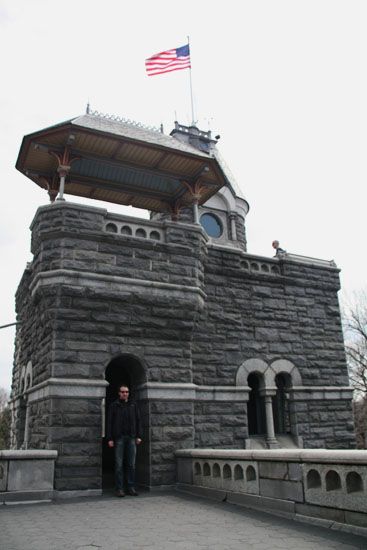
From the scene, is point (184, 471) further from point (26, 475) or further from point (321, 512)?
point (321, 512)

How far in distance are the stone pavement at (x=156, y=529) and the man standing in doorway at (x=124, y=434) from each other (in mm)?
880

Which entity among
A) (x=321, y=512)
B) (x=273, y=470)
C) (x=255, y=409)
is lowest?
(x=321, y=512)

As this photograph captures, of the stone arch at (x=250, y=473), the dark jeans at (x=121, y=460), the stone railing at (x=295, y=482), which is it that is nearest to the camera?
the stone railing at (x=295, y=482)

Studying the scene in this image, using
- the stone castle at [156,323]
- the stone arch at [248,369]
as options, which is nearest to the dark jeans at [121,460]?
the stone castle at [156,323]

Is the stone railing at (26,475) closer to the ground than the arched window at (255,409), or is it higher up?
closer to the ground

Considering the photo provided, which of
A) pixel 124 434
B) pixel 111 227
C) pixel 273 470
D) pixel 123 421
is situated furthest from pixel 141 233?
pixel 273 470

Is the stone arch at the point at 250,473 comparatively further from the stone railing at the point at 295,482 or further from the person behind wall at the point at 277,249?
the person behind wall at the point at 277,249

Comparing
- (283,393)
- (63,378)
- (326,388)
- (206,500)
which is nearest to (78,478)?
(63,378)

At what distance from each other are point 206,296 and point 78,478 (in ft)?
14.8

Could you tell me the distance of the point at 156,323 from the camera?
31.9 feet

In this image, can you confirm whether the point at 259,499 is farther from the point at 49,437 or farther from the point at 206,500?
the point at 49,437

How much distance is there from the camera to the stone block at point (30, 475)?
7.70m

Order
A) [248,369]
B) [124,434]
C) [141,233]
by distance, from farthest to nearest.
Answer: [248,369] < [141,233] < [124,434]

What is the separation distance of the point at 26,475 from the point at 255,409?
19.4 ft
